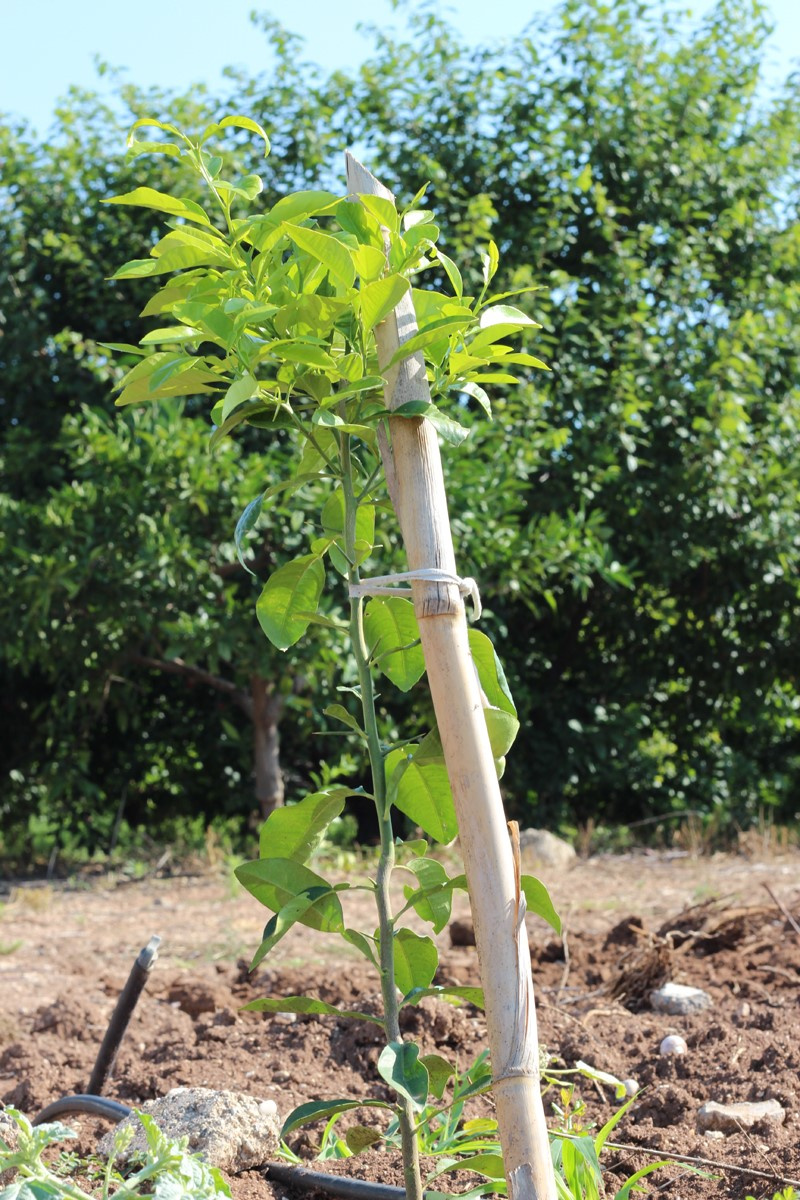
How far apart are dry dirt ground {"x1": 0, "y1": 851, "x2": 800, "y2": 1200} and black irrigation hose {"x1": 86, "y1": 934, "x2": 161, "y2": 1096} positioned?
4.5 inches

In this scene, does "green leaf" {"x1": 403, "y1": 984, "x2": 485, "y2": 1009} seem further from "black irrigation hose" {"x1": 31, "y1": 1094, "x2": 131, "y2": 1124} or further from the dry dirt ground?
"black irrigation hose" {"x1": 31, "y1": 1094, "x2": 131, "y2": 1124}

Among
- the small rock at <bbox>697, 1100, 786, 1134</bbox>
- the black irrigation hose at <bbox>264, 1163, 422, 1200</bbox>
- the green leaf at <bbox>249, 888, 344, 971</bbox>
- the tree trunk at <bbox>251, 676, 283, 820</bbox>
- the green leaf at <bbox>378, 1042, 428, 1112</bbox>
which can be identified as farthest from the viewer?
the tree trunk at <bbox>251, 676, 283, 820</bbox>

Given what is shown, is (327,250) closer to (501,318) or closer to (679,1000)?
(501,318)

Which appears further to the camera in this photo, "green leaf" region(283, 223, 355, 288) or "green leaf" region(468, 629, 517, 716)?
"green leaf" region(468, 629, 517, 716)

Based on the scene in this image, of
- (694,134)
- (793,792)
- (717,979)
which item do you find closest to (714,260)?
(694,134)

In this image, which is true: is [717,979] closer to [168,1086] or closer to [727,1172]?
[727,1172]

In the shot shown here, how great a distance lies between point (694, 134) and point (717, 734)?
162 inches

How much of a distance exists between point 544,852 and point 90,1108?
4.40 metres

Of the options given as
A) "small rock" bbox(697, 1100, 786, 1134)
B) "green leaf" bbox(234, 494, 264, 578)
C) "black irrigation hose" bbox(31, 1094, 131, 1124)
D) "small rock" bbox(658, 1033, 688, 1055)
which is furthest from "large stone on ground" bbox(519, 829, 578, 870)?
"green leaf" bbox(234, 494, 264, 578)

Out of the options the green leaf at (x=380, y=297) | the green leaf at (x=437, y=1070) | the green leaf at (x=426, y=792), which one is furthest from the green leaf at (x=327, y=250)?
the green leaf at (x=437, y=1070)

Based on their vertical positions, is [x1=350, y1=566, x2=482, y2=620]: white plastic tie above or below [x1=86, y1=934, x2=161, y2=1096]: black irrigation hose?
above

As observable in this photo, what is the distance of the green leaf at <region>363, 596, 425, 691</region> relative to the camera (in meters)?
1.75

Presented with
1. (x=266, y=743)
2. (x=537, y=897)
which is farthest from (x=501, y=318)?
(x=266, y=743)

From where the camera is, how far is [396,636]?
1768mm
